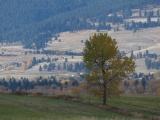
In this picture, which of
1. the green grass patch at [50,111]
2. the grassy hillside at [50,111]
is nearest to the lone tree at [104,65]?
the grassy hillside at [50,111]

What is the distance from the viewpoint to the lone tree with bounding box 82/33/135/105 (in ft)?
199

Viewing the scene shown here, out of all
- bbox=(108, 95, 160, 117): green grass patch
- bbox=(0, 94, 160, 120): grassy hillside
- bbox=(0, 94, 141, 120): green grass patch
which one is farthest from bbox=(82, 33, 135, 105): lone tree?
bbox=(0, 94, 141, 120): green grass patch

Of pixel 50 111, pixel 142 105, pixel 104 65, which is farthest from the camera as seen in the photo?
pixel 142 105

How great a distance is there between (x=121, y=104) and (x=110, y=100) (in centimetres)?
682

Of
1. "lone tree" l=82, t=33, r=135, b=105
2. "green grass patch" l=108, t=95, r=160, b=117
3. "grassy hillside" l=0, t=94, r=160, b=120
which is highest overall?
"lone tree" l=82, t=33, r=135, b=105

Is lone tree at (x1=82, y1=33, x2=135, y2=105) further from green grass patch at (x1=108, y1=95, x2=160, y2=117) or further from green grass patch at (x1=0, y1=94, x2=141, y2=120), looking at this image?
green grass patch at (x1=0, y1=94, x2=141, y2=120)

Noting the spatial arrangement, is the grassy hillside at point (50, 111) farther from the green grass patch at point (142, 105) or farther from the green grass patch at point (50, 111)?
the green grass patch at point (142, 105)

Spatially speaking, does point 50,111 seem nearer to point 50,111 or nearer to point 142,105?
point 50,111

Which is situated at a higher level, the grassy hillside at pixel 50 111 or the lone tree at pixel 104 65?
the lone tree at pixel 104 65

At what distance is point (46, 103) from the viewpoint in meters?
53.7

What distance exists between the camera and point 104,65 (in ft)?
203

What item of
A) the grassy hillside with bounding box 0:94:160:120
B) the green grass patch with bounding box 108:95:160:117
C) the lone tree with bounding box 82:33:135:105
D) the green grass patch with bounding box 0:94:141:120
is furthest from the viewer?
the lone tree with bounding box 82:33:135:105

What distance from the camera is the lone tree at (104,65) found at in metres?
60.7

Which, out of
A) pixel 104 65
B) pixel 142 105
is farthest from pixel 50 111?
pixel 142 105
